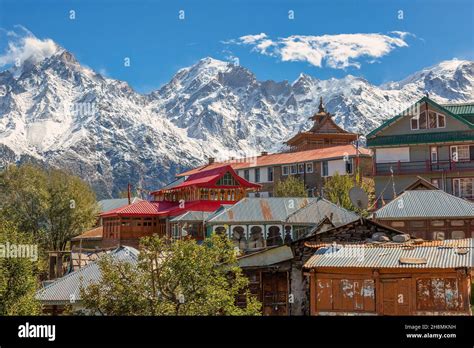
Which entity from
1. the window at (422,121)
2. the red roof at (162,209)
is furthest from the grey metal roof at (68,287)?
the window at (422,121)

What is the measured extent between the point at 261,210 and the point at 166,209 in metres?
12.4

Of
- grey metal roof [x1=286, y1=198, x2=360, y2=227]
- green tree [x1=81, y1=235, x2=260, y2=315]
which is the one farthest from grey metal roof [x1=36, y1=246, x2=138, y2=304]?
grey metal roof [x1=286, y1=198, x2=360, y2=227]

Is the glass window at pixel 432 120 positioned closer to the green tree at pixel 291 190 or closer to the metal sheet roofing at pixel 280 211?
the metal sheet roofing at pixel 280 211

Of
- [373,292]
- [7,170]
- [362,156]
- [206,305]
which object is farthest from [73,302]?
[362,156]

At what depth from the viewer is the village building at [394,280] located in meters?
24.5

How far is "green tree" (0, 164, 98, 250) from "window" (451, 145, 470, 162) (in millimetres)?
35183

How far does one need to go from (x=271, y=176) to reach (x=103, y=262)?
207ft

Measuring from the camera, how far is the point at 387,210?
134 ft

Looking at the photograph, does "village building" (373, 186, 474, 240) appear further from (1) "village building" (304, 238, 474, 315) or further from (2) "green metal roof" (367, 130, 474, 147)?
(2) "green metal roof" (367, 130, 474, 147)

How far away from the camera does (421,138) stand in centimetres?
5569

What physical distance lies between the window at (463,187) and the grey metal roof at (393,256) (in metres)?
28.0

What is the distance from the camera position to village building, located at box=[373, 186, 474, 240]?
131 feet

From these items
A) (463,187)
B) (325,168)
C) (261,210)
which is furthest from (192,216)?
(325,168)

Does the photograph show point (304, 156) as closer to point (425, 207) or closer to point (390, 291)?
point (425, 207)
